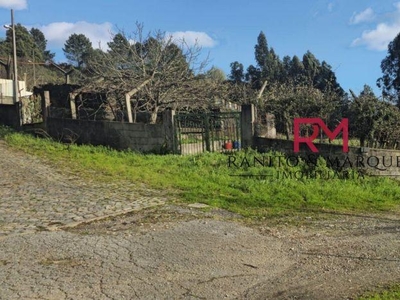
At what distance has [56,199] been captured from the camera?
7691mm

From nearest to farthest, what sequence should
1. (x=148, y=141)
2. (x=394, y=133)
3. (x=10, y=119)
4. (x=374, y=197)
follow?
1. (x=374, y=197)
2. (x=394, y=133)
3. (x=148, y=141)
4. (x=10, y=119)

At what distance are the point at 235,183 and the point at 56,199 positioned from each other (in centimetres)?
405

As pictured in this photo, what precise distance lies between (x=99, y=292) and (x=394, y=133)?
11.1 meters

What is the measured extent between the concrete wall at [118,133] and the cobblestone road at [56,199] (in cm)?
395

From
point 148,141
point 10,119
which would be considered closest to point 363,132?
point 148,141

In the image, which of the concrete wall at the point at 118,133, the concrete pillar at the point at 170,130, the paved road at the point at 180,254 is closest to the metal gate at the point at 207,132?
the concrete pillar at the point at 170,130

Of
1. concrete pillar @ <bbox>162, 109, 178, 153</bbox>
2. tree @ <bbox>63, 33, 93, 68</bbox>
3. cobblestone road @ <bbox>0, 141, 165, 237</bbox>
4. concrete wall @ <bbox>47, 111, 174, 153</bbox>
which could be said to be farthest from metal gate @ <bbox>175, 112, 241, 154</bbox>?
tree @ <bbox>63, 33, 93, 68</bbox>

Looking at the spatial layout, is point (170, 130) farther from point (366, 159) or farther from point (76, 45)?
point (76, 45)

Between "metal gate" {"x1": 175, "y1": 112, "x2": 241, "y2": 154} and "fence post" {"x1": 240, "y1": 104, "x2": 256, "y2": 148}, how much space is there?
19 cm

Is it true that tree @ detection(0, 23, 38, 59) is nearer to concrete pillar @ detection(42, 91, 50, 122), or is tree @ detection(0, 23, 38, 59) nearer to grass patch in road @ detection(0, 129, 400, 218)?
concrete pillar @ detection(42, 91, 50, 122)

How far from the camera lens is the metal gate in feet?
44.9

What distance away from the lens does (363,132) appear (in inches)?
492

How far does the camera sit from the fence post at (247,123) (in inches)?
532

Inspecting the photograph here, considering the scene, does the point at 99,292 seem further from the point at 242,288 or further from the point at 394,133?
the point at 394,133
